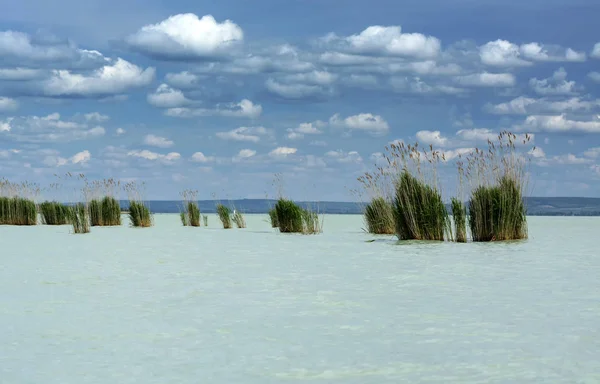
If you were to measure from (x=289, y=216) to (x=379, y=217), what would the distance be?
2.28 metres

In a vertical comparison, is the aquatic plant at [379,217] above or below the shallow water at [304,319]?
above

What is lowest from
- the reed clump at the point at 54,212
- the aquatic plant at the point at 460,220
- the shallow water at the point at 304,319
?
the shallow water at the point at 304,319

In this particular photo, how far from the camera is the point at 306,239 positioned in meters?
15.4

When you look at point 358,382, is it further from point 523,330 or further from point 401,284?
point 401,284

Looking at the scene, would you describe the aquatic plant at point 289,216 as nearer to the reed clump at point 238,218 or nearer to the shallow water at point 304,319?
the reed clump at point 238,218

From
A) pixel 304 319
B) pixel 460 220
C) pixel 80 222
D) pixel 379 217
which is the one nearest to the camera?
pixel 304 319

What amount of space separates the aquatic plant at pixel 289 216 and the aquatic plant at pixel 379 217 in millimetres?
1570

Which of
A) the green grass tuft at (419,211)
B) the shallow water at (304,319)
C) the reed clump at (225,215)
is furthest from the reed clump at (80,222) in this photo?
the green grass tuft at (419,211)

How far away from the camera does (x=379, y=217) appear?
16.7 m

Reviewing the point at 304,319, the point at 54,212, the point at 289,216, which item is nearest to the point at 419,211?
the point at 289,216

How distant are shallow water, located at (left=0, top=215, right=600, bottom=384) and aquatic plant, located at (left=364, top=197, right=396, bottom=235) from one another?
207 inches

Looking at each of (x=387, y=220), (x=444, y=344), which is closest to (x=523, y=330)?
(x=444, y=344)

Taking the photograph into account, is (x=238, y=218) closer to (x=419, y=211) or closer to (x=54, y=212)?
(x=54, y=212)

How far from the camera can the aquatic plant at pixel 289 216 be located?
17625mm
